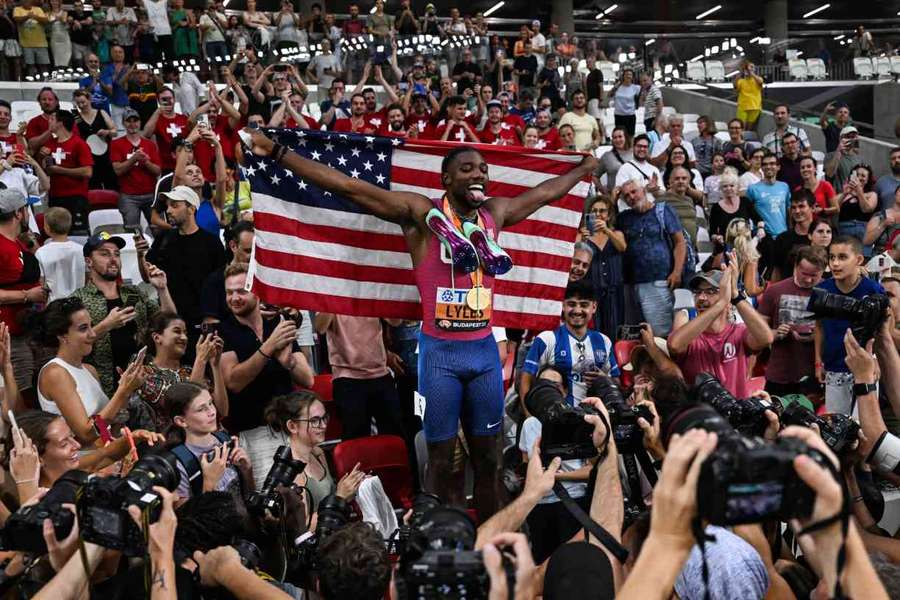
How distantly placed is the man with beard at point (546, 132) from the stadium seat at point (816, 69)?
42.2ft

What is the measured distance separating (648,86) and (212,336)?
Answer: 13707mm

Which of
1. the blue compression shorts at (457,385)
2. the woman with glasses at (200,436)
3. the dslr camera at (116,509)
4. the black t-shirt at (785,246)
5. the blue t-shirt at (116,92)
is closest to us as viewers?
the dslr camera at (116,509)

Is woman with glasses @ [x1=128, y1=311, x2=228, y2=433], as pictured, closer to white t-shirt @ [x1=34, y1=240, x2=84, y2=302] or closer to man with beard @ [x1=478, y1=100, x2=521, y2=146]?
white t-shirt @ [x1=34, y1=240, x2=84, y2=302]

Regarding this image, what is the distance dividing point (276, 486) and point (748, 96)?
1531 cm

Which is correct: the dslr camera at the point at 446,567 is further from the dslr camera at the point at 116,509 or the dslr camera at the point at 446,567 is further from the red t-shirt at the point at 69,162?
the red t-shirt at the point at 69,162

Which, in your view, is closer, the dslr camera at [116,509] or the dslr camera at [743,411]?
the dslr camera at [116,509]

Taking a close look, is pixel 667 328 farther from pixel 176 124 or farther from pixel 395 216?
pixel 176 124

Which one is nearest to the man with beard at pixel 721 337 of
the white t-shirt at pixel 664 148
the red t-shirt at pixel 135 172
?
the red t-shirt at pixel 135 172

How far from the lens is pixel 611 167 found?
12.4 m

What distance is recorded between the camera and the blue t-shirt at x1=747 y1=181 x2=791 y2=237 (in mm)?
11031

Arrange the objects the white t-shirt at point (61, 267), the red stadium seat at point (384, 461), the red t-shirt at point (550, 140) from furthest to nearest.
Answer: the red t-shirt at point (550, 140) < the white t-shirt at point (61, 267) < the red stadium seat at point (384, 461)

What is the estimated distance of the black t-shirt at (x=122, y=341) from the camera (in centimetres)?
668

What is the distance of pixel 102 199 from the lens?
36.0 ft

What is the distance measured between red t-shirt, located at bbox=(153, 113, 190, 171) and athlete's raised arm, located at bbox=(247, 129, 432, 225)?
6.61 metres
